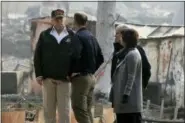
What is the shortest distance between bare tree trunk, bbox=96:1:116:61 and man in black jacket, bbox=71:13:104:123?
8.51 meters

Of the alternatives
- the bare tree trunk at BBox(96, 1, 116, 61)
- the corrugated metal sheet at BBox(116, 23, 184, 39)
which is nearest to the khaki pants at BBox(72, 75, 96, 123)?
the bare tree trunk at BBox(96, 1, 116, 61)

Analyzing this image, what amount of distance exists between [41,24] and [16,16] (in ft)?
70.1

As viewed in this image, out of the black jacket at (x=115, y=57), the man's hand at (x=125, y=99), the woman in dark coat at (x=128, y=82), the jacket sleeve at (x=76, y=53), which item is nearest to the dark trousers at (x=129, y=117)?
the woman in dark coat at (x=128, y=82)

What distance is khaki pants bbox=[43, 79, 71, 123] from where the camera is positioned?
22.3ft

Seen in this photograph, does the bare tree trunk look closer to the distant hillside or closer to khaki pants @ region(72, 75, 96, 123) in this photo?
khaki pants @ region(72, 75, 96, 123)

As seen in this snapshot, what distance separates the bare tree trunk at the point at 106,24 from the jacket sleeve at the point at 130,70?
9.45m

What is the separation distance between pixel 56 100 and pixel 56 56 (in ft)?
2.04

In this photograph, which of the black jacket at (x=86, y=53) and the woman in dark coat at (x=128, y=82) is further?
the black jacket at (x=86, y=53)

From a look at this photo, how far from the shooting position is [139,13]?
50.5 m

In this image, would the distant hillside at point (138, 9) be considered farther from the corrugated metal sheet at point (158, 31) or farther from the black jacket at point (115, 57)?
the black jacket at point (115, 57)

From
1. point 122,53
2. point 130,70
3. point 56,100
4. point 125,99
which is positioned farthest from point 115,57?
point 56,100

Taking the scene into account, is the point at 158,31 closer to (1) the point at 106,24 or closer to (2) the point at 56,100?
(1) the point at 106,24

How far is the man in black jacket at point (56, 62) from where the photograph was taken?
6676 millimetres

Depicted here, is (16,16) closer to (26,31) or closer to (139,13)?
(26,31)
